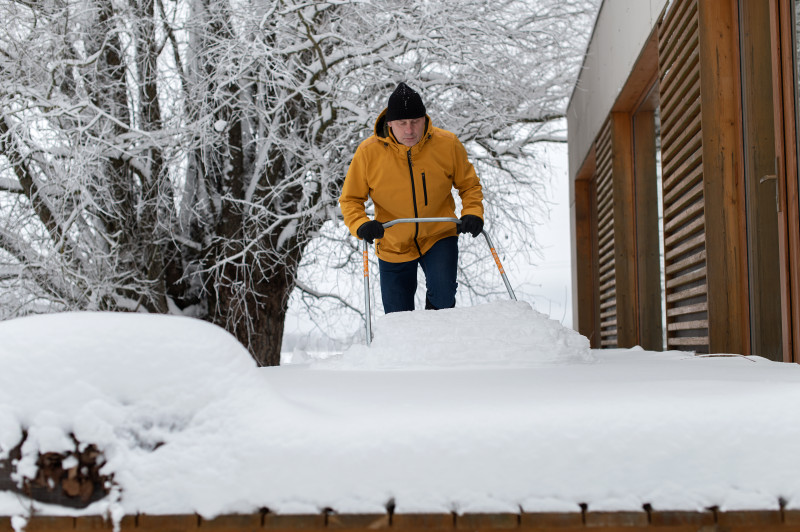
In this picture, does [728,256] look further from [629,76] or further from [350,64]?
[350,64]

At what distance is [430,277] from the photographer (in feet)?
12.7

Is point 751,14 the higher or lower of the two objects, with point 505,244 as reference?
higher

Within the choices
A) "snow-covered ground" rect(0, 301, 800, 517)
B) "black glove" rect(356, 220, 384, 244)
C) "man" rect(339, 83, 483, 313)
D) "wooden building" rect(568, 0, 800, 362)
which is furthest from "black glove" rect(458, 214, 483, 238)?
"snow-covered ground" rect(0, 301, 800, 517)

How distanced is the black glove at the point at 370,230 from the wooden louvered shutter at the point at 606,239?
10.7 ft

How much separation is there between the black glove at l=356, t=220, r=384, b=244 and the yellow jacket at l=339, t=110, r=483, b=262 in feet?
0.43

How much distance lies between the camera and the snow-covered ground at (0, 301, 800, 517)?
1.50 meters

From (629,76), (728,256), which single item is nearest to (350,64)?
(629,76)

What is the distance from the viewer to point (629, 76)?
17.8 ft

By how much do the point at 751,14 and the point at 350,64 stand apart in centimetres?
332

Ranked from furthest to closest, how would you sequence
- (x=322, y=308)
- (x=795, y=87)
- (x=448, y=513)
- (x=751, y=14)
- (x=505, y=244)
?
(x=322, y=308) < (x=505, y=244) < (x=751, y=14) < (x=795, y=87) < (x=448, y=513)

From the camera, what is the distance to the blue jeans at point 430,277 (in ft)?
12.6

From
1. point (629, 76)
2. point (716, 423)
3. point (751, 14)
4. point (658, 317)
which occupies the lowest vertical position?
point (716, 423)

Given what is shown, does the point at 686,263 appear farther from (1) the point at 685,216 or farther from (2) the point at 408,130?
(2) the point at 408,130

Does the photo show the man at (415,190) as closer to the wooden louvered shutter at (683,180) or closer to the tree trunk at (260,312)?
the wooden louvered shutter at (683,180)
